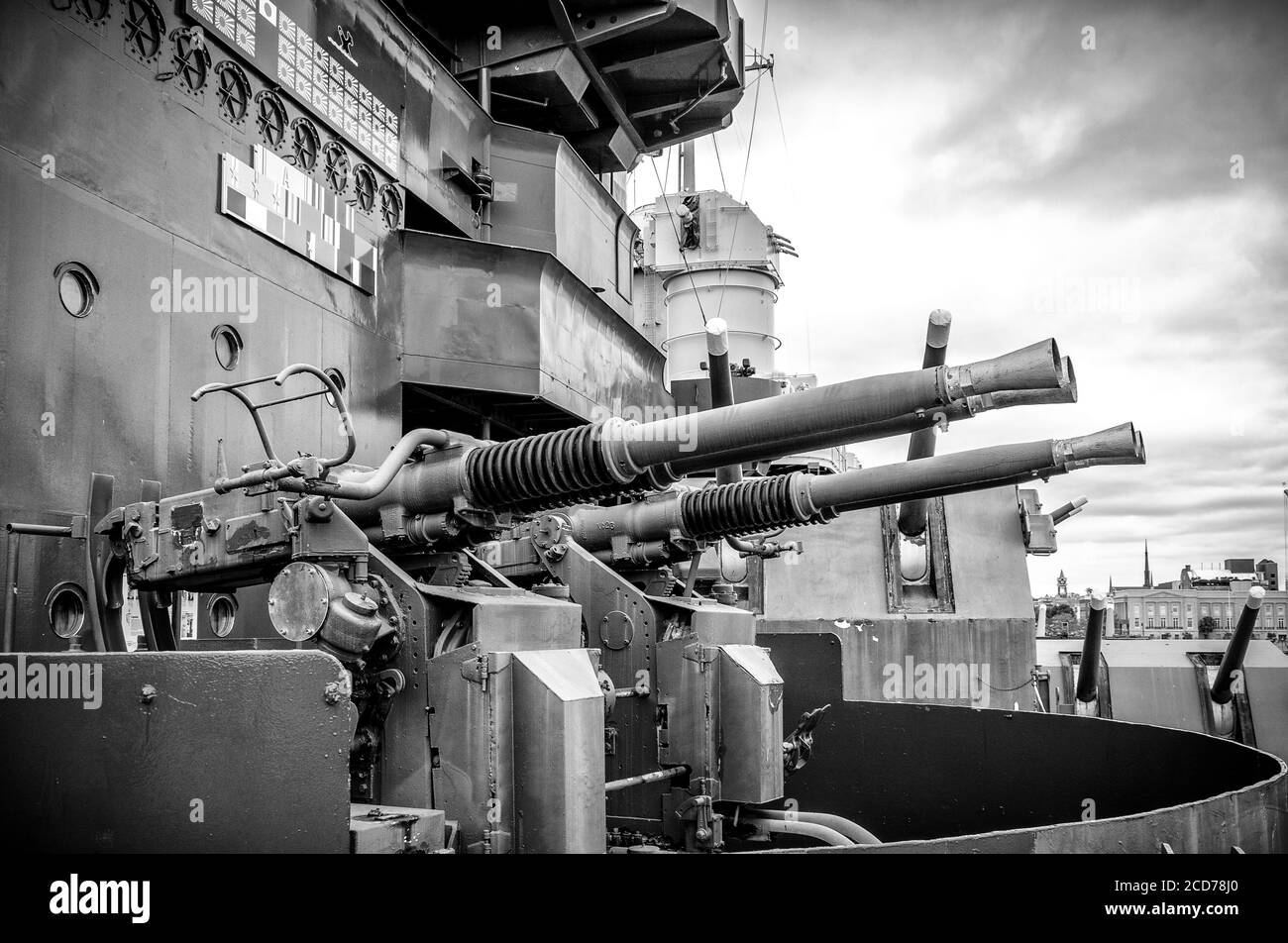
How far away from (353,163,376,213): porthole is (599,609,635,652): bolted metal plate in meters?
3.90

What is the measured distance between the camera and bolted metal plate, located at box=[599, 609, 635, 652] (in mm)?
8586

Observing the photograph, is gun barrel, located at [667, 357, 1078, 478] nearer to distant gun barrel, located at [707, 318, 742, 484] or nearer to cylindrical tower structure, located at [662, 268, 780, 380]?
distant gun barrel, located at [707, 318, 742, 484]

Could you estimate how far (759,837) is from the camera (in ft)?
28.1

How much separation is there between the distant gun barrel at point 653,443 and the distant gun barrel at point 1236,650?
581 centimetres

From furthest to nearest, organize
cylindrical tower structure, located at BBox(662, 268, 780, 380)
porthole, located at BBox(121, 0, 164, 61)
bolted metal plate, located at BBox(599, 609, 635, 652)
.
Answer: cylindrical tower structure, located at BBox(662, 268, 780, 380) → bolted metal plate, located at BBox(599, 609, 635, 652) → porthole, located at BBox(121, 0, 164, 61)

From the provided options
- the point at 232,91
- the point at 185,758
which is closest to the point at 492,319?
the point at 232,91

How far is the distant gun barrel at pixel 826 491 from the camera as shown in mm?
5820

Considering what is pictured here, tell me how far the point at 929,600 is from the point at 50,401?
30.0 ft

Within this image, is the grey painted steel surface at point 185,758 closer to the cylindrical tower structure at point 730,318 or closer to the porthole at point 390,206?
the porthole at point 390,206

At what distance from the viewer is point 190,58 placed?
285 inches

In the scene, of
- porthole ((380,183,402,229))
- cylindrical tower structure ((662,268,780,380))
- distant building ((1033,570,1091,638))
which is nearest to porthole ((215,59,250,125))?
porthole ((380,183,402,229))

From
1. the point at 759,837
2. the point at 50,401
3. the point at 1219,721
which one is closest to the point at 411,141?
the point at 50,401

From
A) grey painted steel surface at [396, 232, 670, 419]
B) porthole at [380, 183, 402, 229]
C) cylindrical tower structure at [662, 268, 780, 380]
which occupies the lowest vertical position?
grey painted steel surface at [396, 232, 670, 419]

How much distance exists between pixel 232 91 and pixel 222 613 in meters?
3.52
